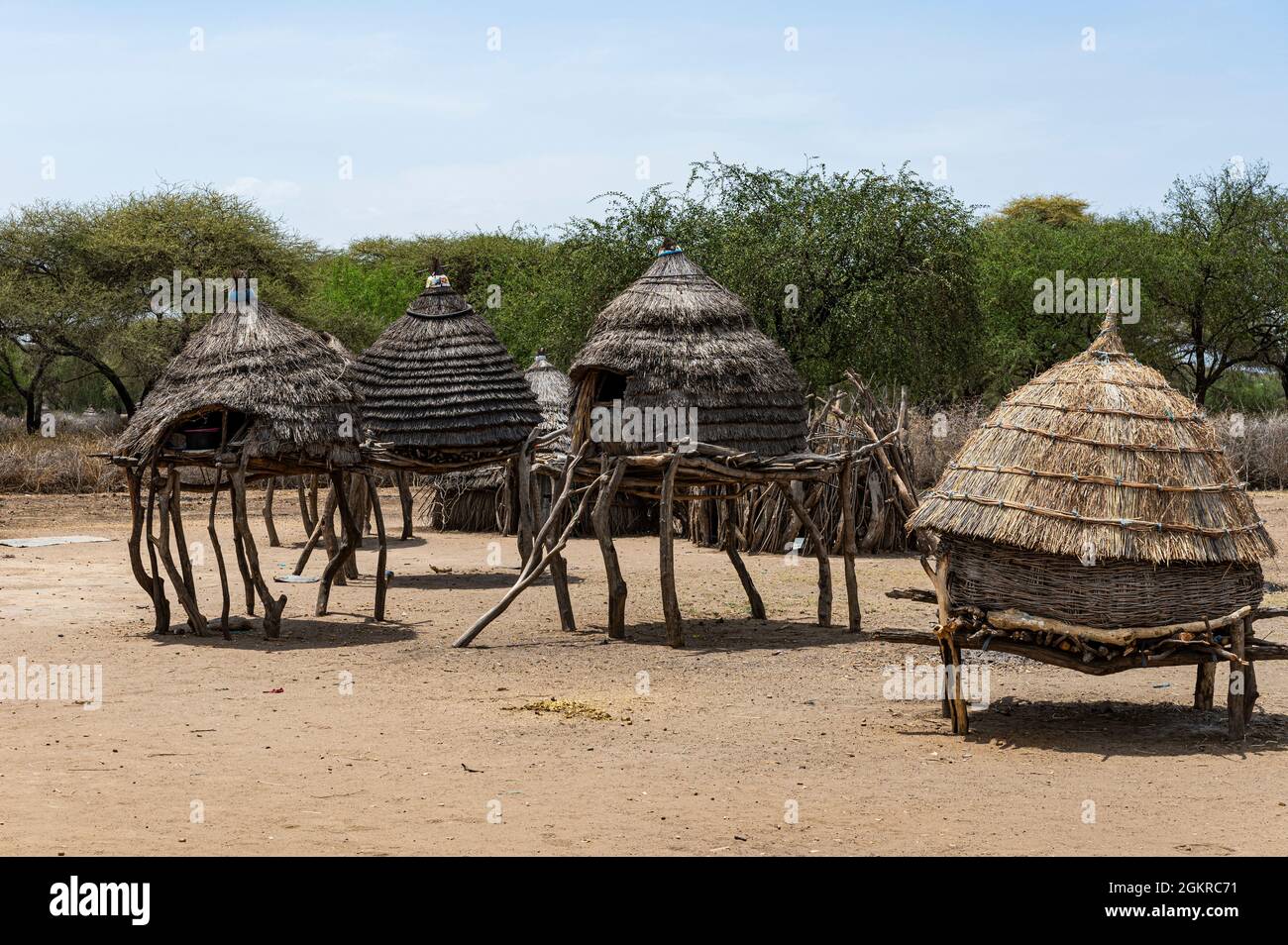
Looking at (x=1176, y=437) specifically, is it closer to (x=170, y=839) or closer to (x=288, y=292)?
(x=170, y=839)

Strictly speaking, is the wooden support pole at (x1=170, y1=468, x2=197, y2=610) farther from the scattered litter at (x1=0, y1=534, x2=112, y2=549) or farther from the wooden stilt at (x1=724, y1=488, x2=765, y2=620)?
the scattered litter at (x1=0, y1=534, x2=112, y2=549)

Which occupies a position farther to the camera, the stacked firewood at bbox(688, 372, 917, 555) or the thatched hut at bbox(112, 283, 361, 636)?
the stacked firewood at bbox(688, 372, 917, 555)

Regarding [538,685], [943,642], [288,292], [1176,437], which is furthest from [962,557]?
[288,292]

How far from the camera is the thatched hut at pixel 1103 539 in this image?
8.22 m

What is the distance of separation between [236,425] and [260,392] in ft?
2.50

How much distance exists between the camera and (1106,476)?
8.34m

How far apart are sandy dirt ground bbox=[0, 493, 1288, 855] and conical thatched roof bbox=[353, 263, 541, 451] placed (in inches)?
95.2

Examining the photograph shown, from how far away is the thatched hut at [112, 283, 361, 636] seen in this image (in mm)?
12289

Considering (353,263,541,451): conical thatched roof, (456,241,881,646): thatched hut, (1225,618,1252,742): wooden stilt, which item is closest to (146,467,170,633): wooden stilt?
(456,241,881,646): thatched hut

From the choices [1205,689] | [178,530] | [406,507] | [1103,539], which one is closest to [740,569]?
[178,530]

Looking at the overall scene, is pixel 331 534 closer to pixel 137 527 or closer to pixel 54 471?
pixel 137 527

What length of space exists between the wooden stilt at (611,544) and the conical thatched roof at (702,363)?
2.07ft

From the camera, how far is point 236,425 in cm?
1295

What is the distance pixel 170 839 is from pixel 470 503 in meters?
16.3
